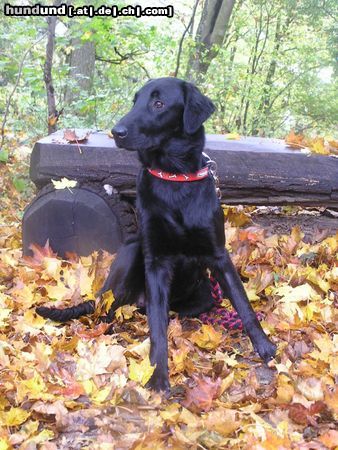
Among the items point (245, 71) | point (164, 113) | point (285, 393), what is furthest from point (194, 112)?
point (245, 71)

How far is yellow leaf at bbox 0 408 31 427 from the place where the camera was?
2.14 metres

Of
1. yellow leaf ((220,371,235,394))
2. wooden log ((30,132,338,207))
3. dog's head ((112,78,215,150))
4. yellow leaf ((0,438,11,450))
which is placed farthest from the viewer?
wooden log ((30,132,338,207))

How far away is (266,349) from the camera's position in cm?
291

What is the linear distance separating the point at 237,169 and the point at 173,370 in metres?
1.95

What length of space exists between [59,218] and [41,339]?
49.1 inches

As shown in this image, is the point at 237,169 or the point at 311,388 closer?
the point at 311,388

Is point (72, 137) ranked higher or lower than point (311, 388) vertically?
higher

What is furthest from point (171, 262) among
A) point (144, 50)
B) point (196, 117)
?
point (144, 50)

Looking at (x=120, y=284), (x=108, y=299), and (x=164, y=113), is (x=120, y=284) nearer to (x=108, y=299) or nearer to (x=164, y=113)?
(x=108, y=299)

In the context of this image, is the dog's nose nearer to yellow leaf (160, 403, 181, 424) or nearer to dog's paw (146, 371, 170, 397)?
dog's paw (146, 371, 170, 397)

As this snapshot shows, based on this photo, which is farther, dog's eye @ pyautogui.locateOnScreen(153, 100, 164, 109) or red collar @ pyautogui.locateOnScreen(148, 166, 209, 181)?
red collar @ pyautogui.locateOnScreen(148, 166, 209, 181)

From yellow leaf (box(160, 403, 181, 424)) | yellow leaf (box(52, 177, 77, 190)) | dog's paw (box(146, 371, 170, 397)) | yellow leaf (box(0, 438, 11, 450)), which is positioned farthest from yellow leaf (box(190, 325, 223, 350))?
yellow leaf (box(52, 177, 77, 190))

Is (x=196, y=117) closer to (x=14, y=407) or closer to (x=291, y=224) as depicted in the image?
(x=14, y=407)

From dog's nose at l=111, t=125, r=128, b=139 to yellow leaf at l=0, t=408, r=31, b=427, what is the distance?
1.33 m
